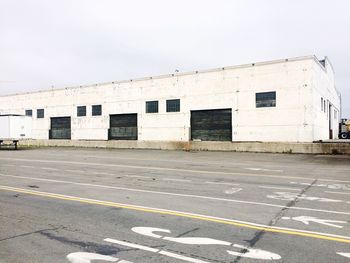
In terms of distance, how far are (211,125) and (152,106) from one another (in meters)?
8.15

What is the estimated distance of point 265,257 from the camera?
5410 mm

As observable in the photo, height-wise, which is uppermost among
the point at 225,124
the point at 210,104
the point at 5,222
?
the point at 210,104

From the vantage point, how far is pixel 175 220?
7773 millimetres

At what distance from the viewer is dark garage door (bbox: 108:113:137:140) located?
41.9 m

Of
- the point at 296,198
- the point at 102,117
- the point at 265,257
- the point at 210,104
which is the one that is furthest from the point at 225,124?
the point at 265,257

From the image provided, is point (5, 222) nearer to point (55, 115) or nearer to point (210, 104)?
point (210, 104)

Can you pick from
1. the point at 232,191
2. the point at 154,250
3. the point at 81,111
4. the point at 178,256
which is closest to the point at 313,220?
the point at 178,256

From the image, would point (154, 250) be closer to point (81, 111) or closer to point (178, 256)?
point (178, 256)

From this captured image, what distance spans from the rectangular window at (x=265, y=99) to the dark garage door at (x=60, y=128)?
27.9m

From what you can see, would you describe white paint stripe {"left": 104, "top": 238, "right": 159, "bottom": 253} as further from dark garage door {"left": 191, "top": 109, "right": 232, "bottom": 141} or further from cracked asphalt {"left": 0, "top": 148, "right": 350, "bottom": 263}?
dark garage door {"left": 191, "top": 109, "right": 232, "bottom": 141}

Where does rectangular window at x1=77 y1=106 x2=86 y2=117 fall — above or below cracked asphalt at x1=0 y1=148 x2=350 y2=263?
above

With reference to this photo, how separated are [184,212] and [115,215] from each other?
1.73m

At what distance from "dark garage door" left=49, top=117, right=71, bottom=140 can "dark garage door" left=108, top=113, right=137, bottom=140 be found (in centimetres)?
826

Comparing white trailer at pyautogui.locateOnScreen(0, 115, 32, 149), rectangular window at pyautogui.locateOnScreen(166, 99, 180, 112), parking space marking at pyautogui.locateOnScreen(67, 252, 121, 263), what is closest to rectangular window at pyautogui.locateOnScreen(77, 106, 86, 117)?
white trailer at pyautogui.locateOnScreen(0, 115, 32, 149)
